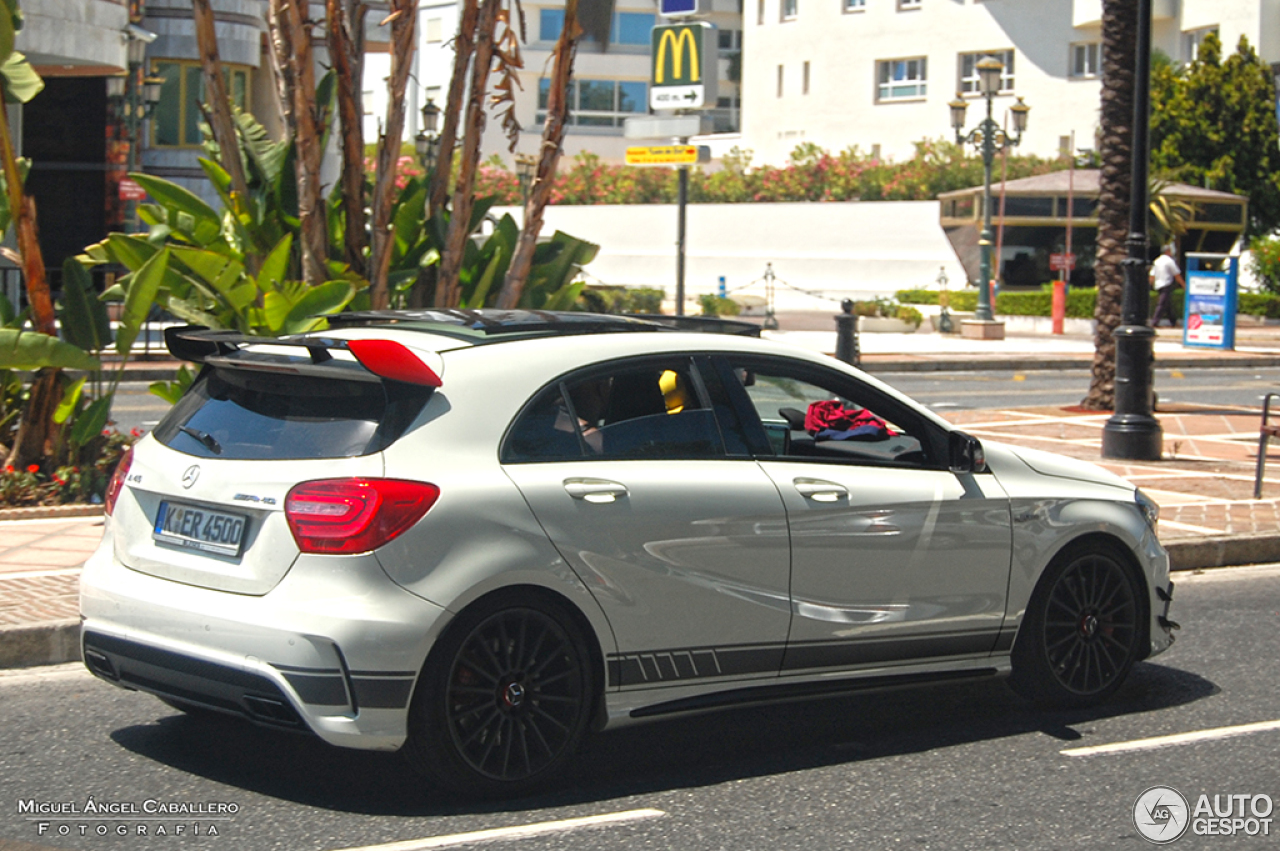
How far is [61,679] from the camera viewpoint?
6785 mm

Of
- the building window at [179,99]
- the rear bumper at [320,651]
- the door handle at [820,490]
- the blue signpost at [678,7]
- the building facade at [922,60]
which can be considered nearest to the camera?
the rear bumper at [320,651]

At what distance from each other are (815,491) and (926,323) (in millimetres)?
33321

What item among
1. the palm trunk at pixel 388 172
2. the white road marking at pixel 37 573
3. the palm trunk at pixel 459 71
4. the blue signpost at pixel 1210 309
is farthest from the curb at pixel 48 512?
the blue signpost at pixel 1210 309

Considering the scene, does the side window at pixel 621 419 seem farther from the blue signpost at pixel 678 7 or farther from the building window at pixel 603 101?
the building window at pixel 603 101

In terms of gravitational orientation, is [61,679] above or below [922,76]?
below

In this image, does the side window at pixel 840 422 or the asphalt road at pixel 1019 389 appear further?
the asphalt road at pixel 1019 389

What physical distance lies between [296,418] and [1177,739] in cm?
359

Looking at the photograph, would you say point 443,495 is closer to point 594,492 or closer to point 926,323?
point 594,492

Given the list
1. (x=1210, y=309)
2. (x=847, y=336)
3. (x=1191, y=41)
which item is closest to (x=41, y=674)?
(x=847, y=336)

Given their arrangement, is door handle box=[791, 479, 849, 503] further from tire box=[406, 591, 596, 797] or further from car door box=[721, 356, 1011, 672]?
tire box=[406, 591, 596, 797]

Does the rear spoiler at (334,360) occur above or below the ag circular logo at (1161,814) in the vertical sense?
above

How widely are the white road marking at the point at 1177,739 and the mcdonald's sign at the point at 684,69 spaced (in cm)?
1052

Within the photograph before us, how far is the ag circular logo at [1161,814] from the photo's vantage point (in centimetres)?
506

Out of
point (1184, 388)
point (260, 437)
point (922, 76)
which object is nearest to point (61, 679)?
point (260, 437)
